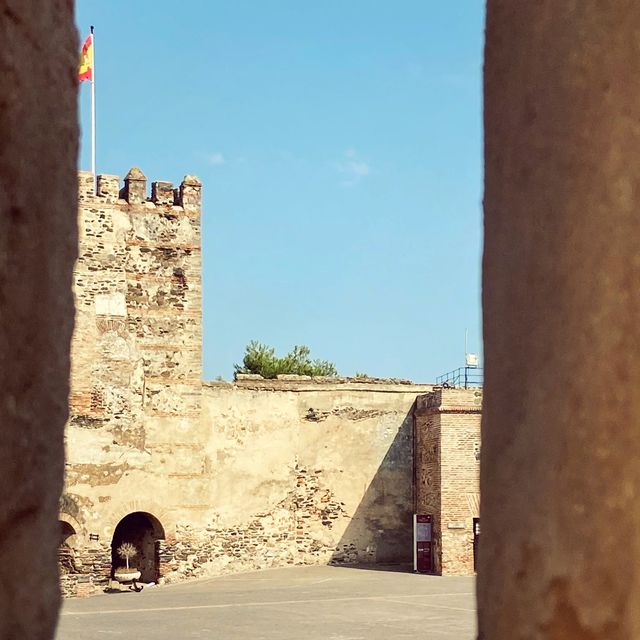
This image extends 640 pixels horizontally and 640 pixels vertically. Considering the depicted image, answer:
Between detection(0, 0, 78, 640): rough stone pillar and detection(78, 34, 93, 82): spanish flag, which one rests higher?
detection(78, 34, 93, 82): spanish flag

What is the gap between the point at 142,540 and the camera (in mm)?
22422

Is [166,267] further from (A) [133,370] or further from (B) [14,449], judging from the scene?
(B) [14,449]

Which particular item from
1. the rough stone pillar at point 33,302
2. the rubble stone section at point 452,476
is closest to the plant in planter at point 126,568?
the rubble stone section at point 452,476

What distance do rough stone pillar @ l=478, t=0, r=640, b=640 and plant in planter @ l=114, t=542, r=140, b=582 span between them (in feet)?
65.7

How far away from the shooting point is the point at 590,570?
6.14 feet

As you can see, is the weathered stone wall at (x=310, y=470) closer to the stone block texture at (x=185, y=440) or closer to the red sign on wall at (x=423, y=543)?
the stone block texture at (x=185, y=440)

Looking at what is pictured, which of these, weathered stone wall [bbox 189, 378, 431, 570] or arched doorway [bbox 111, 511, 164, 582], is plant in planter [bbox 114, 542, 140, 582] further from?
weathered stone wall [bbox 189, 378, 431, 570]

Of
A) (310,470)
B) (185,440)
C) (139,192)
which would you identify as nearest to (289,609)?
(185,440)

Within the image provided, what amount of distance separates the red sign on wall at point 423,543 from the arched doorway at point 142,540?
5.44 m

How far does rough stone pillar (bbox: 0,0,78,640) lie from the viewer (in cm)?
153

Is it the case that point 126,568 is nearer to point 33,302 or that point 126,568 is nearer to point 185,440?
point 185,440

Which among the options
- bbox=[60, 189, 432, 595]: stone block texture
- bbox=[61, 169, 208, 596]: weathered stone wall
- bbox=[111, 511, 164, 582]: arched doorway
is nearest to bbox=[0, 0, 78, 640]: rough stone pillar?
bbox=[60, 189, 432, 595]: stone block texture

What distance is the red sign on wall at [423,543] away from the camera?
75.5 feet

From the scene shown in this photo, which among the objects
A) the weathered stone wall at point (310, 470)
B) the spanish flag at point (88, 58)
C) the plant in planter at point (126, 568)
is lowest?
the plant in planter at point (126, 568)
